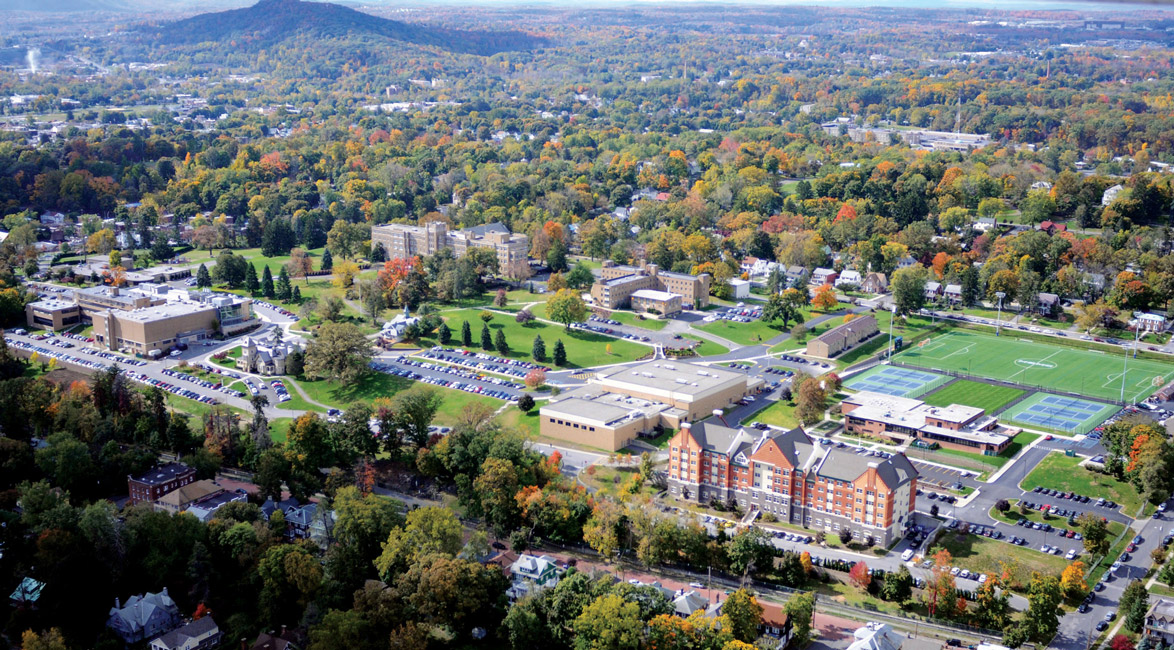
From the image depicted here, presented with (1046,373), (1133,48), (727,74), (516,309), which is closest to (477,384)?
(516,309)

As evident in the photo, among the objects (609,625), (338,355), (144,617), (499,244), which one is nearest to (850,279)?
(499,244)

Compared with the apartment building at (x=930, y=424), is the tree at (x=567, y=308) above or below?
above

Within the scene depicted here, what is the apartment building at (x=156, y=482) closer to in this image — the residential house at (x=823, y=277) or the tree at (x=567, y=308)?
the tree at (x=567, y=308)

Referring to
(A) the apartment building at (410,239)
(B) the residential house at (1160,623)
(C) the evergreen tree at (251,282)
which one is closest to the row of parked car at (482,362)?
(C) the evergreen tree at (251,282)

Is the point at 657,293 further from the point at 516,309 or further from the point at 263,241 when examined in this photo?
the point at 263,241

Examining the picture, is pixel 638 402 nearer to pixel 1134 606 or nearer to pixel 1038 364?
pixel 1134 606

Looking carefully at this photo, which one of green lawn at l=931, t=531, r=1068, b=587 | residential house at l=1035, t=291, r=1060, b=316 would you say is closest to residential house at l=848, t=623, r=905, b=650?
green lawn at l=931, t=531, r=1068, b=587

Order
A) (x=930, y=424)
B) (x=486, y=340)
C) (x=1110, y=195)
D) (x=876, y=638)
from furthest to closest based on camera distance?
(x=1110, y=195), (x=486, y=340), (x=930, y=424), (x=876, y=638)
